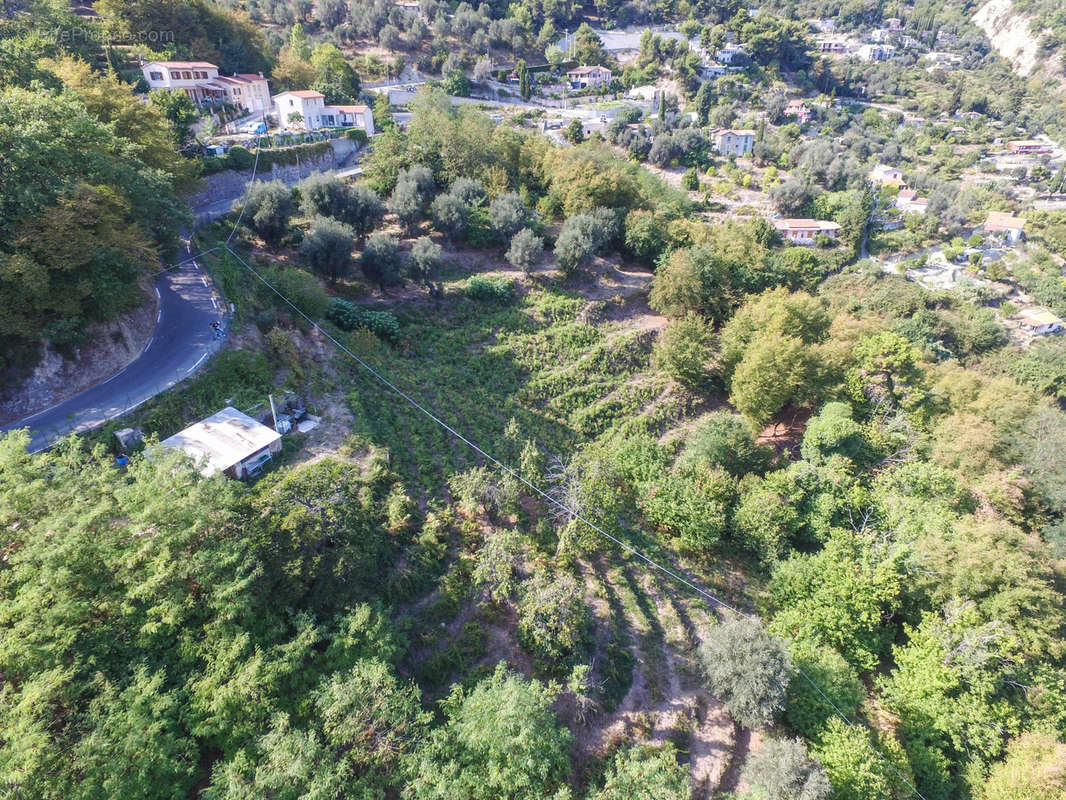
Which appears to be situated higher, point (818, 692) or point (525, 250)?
point (525, 250)

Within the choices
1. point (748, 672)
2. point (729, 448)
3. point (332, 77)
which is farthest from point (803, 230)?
point (748, 672)

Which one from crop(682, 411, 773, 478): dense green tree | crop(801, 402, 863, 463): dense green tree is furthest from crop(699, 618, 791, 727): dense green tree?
crop(801, 402, 863, 463): dense green tree

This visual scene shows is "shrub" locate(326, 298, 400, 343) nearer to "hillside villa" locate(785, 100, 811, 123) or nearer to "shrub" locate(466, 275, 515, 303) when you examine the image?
"shrub" locate(466, 275, 515, 303)

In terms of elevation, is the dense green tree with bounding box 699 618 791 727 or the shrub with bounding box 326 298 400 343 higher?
the shrub with bounding box 326 298 400 343

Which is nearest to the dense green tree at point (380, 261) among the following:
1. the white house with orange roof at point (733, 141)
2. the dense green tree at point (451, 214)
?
the dense green tree at point (451, 214)

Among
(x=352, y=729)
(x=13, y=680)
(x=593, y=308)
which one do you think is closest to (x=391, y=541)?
(x=352, y=729)

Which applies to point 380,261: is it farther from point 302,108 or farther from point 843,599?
point 302,108

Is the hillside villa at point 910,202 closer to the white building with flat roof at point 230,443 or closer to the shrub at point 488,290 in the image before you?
the shrub at point 488,290
